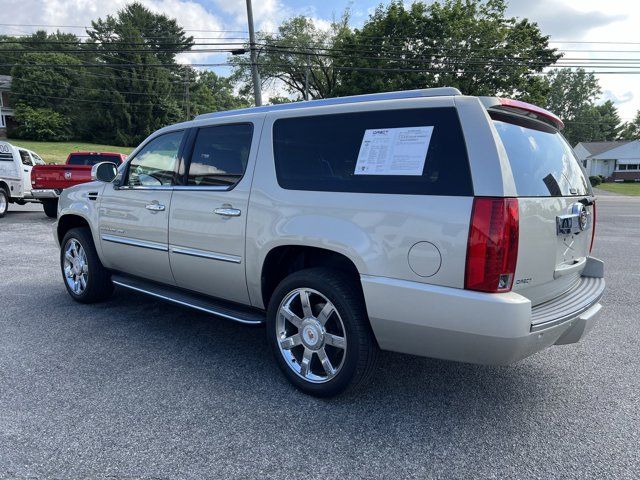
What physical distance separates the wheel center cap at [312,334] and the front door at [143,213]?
161 centimetres

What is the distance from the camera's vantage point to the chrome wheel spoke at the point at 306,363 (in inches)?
123

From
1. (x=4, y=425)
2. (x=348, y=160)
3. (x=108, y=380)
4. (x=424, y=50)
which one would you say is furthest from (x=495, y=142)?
(x=424, y=50)

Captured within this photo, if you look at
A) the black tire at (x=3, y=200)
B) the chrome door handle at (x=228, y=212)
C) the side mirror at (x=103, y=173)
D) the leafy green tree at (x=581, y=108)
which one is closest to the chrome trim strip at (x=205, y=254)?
the chrome door handle at (x=228, y=212)

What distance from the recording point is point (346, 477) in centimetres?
228

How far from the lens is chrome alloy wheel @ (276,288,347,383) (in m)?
3.01

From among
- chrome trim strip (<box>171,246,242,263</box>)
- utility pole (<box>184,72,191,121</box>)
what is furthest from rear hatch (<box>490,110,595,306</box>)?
utility pole (<box>184,72,191,121</box>)

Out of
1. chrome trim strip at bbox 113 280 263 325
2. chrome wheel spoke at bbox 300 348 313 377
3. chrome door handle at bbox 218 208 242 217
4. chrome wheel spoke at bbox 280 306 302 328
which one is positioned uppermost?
chrome door handle at bbox 218 208 242 217

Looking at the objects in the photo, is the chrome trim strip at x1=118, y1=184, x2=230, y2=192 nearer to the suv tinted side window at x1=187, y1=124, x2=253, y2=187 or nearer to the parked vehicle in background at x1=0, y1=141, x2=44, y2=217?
the suv tinted side window at x1=187, y1=124, x2=253, y2=187

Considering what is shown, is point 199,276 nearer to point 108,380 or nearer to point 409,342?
point 108,380

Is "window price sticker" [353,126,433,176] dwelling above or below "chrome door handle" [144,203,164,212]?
above

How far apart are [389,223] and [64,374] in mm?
2609

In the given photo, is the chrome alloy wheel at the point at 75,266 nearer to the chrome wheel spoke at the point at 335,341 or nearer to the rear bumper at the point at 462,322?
the chrome wheel spoke at the point at 335,341

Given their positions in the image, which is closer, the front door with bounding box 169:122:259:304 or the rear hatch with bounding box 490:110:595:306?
the rear hatch with bounding box 490:110:595:306

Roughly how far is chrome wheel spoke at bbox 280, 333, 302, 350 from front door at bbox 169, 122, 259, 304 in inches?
21.3
